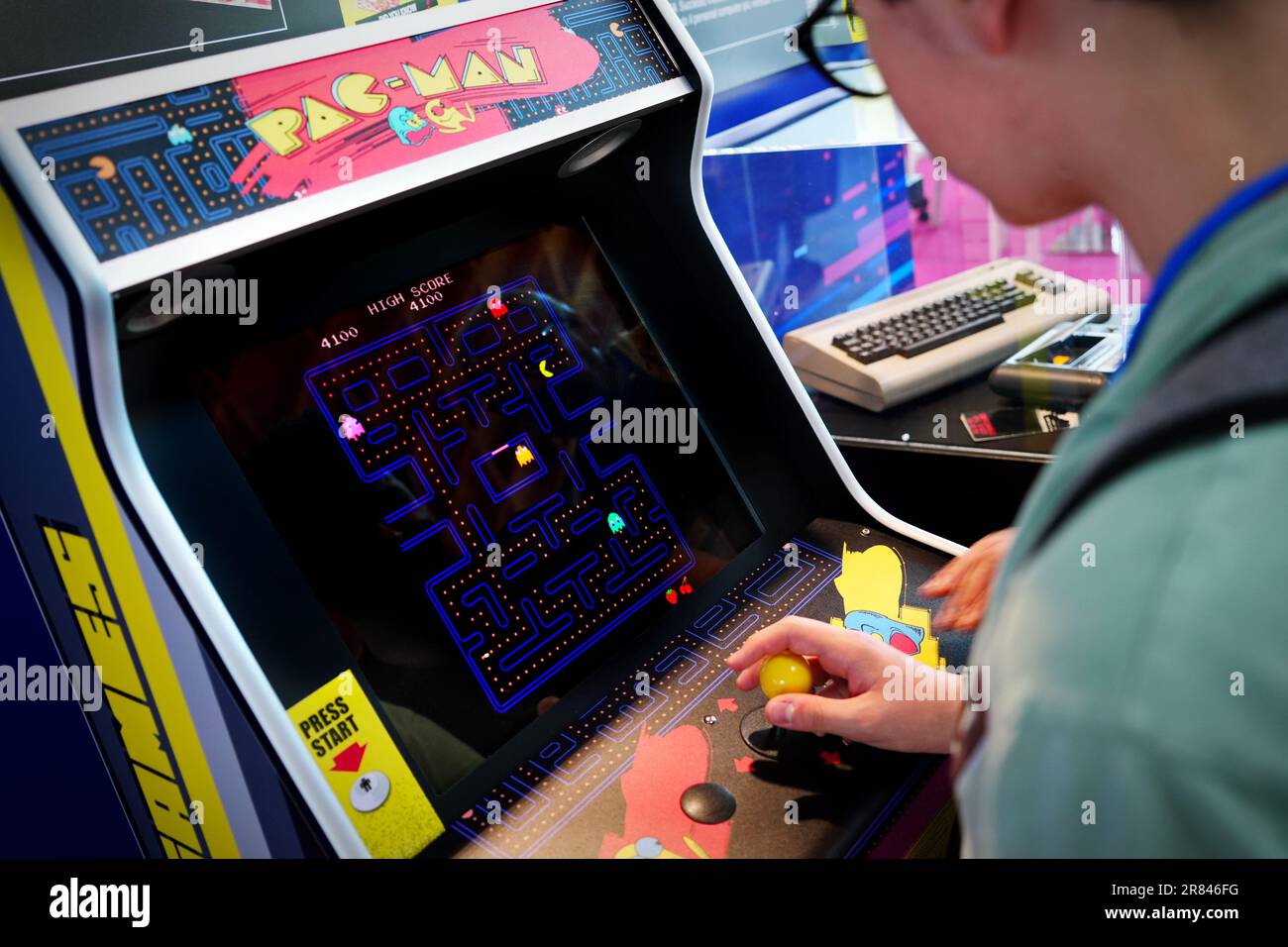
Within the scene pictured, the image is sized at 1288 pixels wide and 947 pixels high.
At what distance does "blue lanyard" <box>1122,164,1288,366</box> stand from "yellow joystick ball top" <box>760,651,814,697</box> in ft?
2.29

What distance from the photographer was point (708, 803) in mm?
1138

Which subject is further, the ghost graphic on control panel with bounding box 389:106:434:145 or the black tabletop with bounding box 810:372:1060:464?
the black tabletop with bounding box 810:372:1060:464

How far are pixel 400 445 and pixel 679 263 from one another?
1.80 ft

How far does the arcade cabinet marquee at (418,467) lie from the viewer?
97 cm

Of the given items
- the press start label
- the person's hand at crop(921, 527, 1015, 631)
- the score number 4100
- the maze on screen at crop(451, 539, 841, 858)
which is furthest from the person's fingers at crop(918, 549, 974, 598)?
the score number 4100

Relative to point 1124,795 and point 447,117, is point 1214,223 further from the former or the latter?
point 447,117

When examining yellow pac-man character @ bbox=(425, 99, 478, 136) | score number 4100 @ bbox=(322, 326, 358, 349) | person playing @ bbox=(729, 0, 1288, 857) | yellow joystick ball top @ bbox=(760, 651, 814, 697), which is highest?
yellow pac-man character @ bbox=(425, 99, 478, 136)

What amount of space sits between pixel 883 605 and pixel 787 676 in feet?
0.86

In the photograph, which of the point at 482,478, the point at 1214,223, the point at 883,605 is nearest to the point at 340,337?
the point at 482,478

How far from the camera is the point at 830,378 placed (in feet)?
6.99

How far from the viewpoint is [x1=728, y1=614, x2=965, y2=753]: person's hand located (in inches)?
45.8

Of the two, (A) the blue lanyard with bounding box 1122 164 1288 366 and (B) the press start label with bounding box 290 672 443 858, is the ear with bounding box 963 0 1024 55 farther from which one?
(B) the press start label with bounding box 290 672 443 858

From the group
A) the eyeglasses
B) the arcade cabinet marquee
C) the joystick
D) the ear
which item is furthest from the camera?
the eyeglasses

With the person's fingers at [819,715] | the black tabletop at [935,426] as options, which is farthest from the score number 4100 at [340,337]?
the black tabletop at [935,426]
